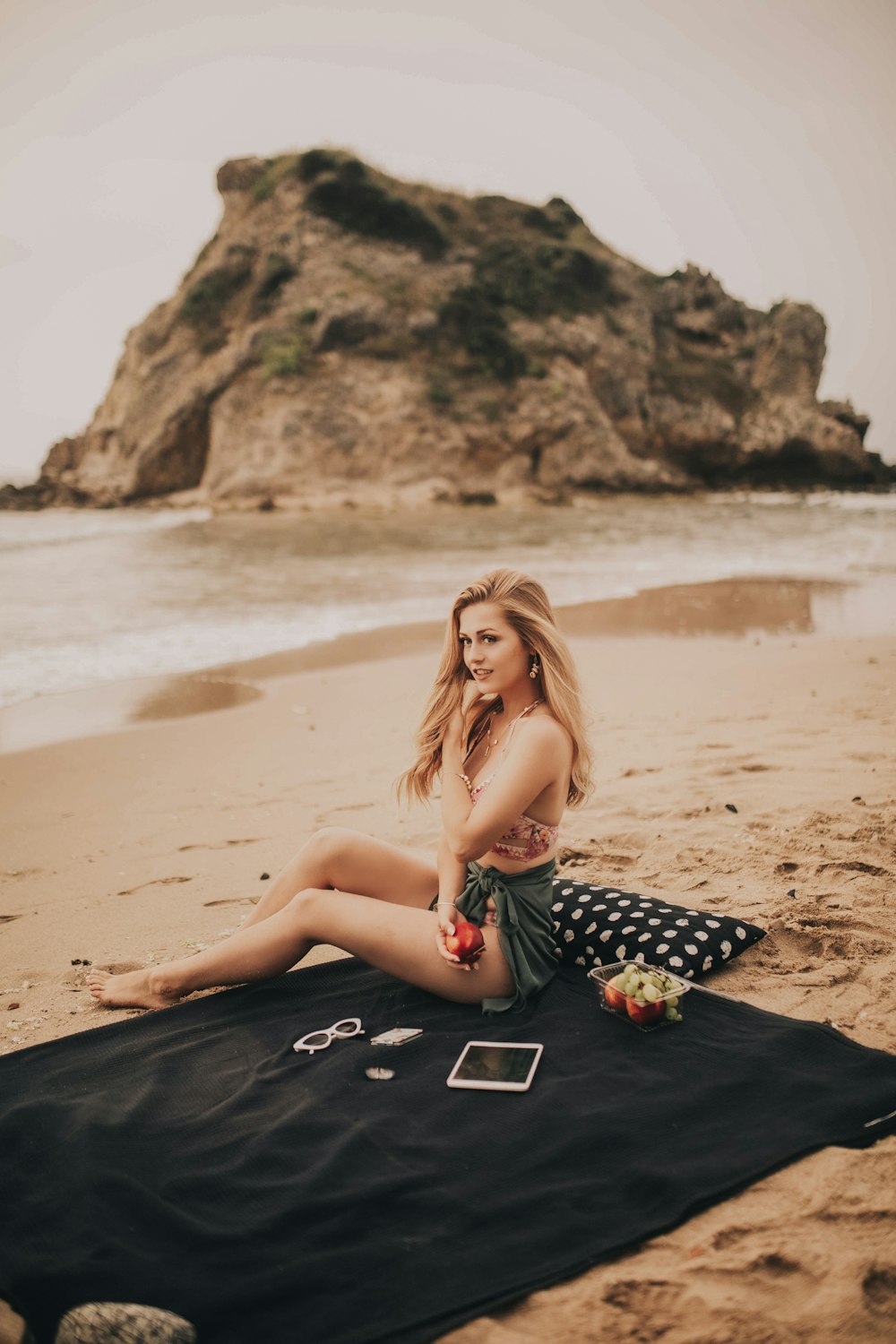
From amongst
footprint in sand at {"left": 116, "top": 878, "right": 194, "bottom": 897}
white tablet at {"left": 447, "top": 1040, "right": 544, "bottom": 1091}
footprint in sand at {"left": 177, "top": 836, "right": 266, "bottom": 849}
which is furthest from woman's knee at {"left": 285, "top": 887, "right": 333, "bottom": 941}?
footprint in sand at {"left": 177, "top": 836, "right": 266, "bottom": 849}

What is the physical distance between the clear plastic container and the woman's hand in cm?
41

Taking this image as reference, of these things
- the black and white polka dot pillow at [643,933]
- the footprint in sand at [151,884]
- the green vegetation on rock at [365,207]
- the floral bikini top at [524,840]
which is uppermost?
the green vegetation on rock at [365,207]

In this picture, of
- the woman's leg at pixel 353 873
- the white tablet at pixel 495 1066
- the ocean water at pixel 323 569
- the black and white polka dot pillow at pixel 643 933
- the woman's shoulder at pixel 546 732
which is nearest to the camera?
the white tablet at pixel 495 1066

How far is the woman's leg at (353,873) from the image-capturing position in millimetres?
3045

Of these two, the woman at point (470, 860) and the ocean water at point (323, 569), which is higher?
the ocean water at point (323, 569)

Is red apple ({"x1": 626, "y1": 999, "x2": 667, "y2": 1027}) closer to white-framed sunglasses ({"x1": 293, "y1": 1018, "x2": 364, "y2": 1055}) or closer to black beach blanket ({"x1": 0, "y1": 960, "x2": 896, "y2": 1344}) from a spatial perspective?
black beach blanket ({"x1": 0, "y1": 960, "x2": 896, "y2": 1344})

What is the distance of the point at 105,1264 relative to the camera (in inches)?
71.4

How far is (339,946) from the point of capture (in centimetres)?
285

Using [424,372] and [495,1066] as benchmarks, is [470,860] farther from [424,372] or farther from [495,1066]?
[424,372]

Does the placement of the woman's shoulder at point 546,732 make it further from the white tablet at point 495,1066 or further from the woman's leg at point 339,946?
the white tablet at point 495,1066

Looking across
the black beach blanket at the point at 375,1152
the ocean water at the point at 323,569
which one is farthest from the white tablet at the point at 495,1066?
the ocean water at the point at 323,569

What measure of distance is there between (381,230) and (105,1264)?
1777 inches

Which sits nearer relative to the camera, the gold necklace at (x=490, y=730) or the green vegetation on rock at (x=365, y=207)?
the gold necklace at (x=490, y=730)

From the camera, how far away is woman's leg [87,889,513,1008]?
2781 millimetres
